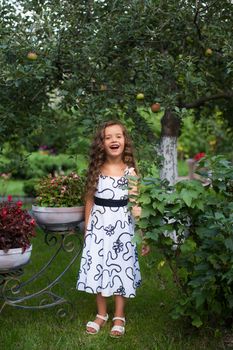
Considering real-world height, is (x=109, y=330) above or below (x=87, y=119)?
below

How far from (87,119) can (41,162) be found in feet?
24.0

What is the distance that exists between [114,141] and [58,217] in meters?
0.57

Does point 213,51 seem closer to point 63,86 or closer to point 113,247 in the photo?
point 63,86

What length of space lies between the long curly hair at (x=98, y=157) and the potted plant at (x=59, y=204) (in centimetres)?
10

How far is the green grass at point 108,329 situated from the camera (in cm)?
330

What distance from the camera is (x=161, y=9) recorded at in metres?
4.22

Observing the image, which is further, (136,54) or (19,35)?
(136,54)

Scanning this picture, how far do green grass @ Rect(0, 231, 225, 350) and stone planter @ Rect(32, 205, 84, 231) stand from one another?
1.71ft

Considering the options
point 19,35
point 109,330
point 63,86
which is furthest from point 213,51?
point 109,330

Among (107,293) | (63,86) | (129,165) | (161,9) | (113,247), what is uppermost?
(161,9)

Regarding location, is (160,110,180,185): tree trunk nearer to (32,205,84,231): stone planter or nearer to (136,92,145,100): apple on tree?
(136,92,145,100): apple on tree

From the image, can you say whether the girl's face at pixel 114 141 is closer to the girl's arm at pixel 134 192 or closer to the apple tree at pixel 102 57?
the girl's arm at pixel 134 192

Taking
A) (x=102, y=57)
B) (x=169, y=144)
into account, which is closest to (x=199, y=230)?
(x=102, y=57)

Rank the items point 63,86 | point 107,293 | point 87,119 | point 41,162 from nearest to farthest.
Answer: point 107,293, point 87,119, point 63,86, point 41,162
